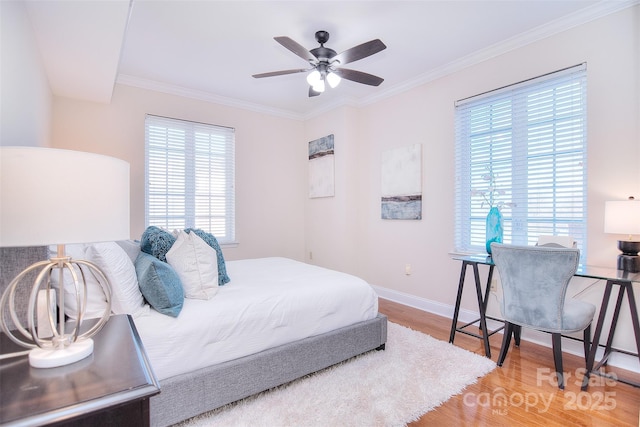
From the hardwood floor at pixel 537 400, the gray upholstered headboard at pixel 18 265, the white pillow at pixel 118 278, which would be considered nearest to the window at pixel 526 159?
the hardwood floor at pixel 537 400

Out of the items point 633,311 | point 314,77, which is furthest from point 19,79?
point 633,311

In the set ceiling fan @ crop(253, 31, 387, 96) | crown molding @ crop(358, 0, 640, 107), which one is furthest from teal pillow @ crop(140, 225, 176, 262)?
crown molding @ crop(358, 0, 640, 107)

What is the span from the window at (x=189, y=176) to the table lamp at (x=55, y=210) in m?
2.94

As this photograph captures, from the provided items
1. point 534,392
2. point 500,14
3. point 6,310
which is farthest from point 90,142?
point 534,392

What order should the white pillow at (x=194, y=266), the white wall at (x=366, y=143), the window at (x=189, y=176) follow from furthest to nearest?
the window at (x=189, y=176) → the white wall at (x=366, y=143) → the white pillow at (x=194, y=266)

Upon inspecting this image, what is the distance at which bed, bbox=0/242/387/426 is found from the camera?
1.59m

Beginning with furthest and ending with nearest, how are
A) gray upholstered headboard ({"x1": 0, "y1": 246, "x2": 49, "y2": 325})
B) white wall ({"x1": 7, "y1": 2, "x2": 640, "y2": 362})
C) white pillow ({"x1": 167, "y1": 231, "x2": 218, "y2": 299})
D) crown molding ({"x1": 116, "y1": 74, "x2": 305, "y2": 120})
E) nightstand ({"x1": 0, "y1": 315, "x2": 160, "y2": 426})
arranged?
crown molding ({"x1": 116, "y1": 74, "x2": 305, "y2": 120}) → white wall ({"x1": 7, "y1": 2, "x2": 640, "y2": 362}) → white pillow ({"x1": 167, "y1": 231, "x2": 218, "y2": 299}) → gray upholstered headboard ({"x1": 0, "y1": 246, "x2": 49, "y2": 325}) → nightstand ({"x1": 0, "y1": 315, "x2": 160, "y2": 426})

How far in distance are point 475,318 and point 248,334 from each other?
2.44 metres

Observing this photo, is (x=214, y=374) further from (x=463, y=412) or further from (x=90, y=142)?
(x=90, y=142)

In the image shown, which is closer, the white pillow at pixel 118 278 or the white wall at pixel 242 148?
the white pillow at pixel 118 278

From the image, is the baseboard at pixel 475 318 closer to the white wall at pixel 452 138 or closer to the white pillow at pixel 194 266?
the white wall at pixel 452 138

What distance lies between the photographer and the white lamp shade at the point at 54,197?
0.86 m

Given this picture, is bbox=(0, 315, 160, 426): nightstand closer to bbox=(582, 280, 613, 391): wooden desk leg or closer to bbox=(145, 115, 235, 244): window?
bbox=(582, 280, 613, 391): wooden desk leg

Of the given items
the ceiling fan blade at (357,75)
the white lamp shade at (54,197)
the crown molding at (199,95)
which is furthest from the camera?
the crown molding at (199,95)
